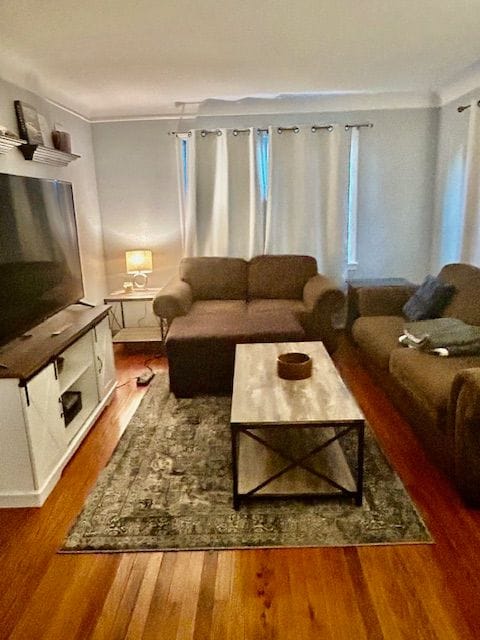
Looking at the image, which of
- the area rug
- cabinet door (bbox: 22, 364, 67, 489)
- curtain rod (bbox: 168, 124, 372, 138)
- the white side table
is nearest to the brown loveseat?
the white side table

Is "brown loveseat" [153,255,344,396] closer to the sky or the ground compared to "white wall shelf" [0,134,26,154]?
closer to the ground

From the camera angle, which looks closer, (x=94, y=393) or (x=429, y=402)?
(x=429, y=402)

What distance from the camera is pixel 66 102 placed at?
3.93m

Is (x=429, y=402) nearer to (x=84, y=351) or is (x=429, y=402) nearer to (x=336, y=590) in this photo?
(x=336, y=590)

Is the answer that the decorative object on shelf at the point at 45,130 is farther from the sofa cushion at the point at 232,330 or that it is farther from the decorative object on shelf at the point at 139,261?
the sofa cushion at the point at 232,330

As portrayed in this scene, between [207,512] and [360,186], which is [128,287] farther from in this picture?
[207,512]

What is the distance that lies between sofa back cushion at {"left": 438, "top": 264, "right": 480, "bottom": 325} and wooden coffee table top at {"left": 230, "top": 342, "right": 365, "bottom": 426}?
1.00 metres

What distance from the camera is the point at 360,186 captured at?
467cm

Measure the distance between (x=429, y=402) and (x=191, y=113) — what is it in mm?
3560

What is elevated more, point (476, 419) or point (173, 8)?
point (173, 8)

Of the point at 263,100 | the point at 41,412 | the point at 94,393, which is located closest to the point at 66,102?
the point at 263,100

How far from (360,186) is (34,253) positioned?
3.24 meters

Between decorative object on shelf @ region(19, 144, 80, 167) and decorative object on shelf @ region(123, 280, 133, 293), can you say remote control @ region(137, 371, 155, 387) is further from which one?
decorative object on shelf @ region(19, 144, 80, 167)

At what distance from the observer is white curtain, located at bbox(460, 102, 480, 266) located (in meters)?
3.62
